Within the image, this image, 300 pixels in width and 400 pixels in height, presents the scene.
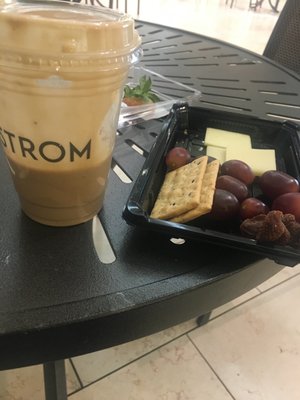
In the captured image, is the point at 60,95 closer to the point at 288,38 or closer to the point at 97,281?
the point at 97,281

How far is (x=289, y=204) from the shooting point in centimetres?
41

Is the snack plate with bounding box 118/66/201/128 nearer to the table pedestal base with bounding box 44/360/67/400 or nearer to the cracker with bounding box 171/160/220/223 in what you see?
the cracker with bounding box 171/160/220/223

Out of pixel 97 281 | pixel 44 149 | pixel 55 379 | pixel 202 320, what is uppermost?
pixel 44 149

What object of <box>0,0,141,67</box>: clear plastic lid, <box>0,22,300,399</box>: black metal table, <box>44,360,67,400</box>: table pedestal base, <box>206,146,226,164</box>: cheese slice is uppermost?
<box>0,0,141,67</box>: clear plastic lid

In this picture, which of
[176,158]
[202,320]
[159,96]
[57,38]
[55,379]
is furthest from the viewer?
[202,320]

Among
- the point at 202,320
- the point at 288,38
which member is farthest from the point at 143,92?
the point at 288,38

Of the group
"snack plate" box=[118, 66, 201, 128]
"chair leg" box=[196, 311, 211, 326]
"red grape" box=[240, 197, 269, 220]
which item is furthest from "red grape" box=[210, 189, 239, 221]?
"chair leg" box=[196, 311, 211, 326]

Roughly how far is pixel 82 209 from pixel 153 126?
12.6 inches

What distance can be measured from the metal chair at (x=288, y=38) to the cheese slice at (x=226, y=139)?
37.2 inches

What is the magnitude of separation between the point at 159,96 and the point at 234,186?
1.26 ft

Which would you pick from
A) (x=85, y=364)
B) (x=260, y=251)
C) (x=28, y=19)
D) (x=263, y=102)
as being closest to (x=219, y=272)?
(x=260, y=251)

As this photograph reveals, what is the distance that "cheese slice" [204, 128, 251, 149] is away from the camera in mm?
578

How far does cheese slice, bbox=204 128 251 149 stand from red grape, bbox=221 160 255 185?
0.09 metres

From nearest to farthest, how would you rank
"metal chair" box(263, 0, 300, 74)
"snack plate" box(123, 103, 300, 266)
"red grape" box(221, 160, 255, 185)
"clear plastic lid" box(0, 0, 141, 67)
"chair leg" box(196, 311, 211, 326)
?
"clear plastic lid" box(0, 0, 141, 67)
"snack plate" box(123, 103, 300, 266)
"red grape" box(221, 160, 255, 185)
"chair leg" box(196, 311, 211, 326)
"metal chair" box(263, 0, 300, 74)
